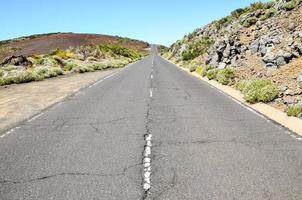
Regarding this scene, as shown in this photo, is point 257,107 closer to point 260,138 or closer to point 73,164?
point 260,138

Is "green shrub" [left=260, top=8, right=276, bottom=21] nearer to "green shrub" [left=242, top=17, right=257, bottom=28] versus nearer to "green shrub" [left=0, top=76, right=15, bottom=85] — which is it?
"green shrub" [left=242, top=17, right=257, bottom=28]

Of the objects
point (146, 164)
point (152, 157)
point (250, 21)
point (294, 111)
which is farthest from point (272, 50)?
point (146, 164)

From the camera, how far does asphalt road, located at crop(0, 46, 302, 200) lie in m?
6.03

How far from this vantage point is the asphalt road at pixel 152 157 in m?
6.03

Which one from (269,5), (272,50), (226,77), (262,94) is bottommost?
(226,77)

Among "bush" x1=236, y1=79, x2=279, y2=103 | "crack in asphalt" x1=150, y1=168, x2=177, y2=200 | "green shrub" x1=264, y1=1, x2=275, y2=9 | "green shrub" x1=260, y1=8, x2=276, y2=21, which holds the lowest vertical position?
"bush" x1=236, y1=79, x2=279, y2=103

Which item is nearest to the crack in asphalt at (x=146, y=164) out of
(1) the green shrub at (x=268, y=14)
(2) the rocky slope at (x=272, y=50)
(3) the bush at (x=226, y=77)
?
(2) the rocky slope at (x=272, y=50)

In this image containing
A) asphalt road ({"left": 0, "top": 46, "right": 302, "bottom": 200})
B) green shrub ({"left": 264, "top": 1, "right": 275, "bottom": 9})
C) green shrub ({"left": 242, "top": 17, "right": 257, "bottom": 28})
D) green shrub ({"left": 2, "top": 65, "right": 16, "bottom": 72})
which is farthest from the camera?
green shrub ({"left": 264, "top": 1, "right": 275, "bottom": 9})

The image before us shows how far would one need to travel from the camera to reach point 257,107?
14898mm

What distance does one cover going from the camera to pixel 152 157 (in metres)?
7.79

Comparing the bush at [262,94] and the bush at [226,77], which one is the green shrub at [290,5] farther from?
the bush at [262,94]

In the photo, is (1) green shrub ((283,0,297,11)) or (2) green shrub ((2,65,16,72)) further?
(2) green shrub ((2,65,16,72))

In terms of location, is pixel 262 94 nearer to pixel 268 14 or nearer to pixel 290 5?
pixel 290 5

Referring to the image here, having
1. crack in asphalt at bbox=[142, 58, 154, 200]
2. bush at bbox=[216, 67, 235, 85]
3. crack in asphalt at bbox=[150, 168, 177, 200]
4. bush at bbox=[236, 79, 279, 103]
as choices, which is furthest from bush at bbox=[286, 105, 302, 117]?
bush at bbox=[216, 67, 235, 85]
